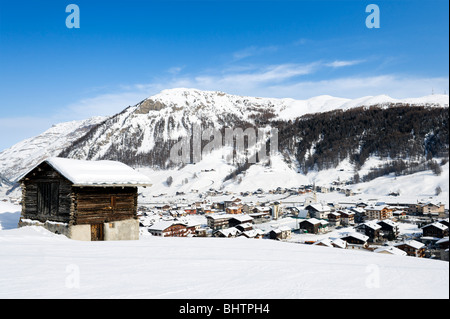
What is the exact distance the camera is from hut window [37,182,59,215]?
14344mm

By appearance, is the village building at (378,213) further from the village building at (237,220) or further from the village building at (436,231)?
the village building at (237,220)

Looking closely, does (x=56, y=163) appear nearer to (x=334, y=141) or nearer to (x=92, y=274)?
(x=92, y=274)

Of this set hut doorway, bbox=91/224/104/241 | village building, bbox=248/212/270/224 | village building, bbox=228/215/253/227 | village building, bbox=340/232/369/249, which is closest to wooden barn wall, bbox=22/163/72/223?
hut doorway, bbox=91/224/104/241

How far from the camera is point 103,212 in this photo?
47.8ft

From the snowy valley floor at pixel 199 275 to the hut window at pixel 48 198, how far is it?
445 centimetres

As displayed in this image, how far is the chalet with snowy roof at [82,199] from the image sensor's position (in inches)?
541

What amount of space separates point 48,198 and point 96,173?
8.87 feet

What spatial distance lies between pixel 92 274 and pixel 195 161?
160428 mm

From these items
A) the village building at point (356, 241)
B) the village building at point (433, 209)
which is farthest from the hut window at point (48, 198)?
the village building at point (433, 209)

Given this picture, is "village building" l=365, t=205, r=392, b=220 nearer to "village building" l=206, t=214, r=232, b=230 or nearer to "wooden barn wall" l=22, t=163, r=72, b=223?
"village building" l=206, t=214, r=232, b=230

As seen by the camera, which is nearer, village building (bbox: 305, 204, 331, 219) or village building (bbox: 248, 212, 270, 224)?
village building (bbox: 248, 212, 270, 224)

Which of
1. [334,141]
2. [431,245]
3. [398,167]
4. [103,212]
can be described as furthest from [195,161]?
[103,212]
